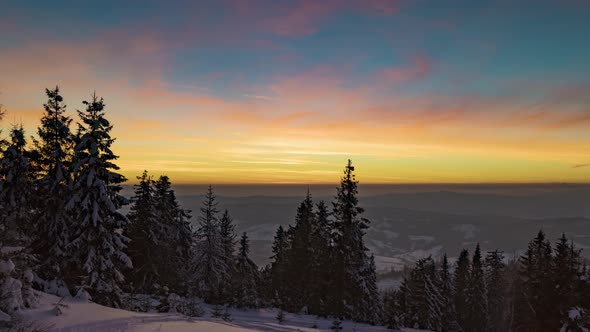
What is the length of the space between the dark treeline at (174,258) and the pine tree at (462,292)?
1.34 feet

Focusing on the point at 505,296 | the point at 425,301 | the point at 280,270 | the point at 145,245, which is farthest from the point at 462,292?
the point at 145,245

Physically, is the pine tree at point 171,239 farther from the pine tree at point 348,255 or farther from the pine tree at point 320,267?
the pine tree at point 348,255

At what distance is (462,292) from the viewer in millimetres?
57938

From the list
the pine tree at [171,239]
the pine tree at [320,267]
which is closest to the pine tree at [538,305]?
the pine tree at [320,267]

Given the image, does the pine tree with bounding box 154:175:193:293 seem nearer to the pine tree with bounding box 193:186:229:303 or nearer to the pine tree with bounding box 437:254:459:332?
the pine tree with bounding box 193:186:229:303

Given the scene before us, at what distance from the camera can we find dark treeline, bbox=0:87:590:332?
71.7 ft

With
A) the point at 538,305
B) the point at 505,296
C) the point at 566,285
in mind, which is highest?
the point at 566,285

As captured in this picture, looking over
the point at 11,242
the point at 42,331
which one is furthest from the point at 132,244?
the point at 42,331

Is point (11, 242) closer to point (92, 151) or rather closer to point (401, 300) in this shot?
point (92, 151)

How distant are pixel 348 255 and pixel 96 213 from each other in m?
22.0

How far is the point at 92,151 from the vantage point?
2212 centimetres

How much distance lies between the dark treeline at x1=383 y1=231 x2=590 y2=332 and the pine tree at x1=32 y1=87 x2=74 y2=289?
20.3 m

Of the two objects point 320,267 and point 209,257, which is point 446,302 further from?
point 209,257

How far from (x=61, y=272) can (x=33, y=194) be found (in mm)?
5556
